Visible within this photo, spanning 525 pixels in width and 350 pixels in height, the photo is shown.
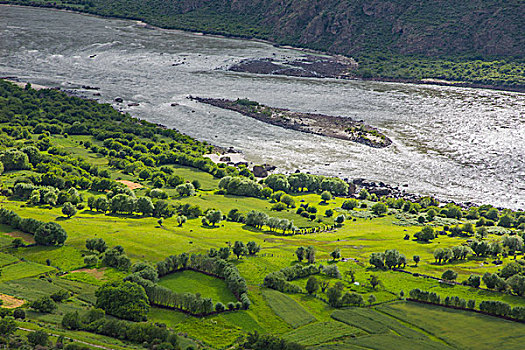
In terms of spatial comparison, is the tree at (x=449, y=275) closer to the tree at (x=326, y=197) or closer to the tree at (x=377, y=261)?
the tree at (x=377, y=261)

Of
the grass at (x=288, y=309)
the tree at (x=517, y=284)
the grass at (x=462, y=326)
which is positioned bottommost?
the grass at (x=288, y=309)

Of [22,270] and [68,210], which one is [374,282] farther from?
[68,210]

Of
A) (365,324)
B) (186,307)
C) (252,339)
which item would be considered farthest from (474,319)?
(186,307)

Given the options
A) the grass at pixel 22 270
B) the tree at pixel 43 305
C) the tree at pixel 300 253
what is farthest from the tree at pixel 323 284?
the grass at pixel 22 270

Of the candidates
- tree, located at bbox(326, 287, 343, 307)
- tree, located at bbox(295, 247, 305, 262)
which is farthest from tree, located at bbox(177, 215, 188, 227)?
tree, located at bbox(326, 287, 343, 307)

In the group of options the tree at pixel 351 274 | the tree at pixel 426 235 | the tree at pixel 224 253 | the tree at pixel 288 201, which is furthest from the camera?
the tree at pixel 288 201

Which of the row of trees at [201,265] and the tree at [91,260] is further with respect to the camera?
the tree at [91,260]
